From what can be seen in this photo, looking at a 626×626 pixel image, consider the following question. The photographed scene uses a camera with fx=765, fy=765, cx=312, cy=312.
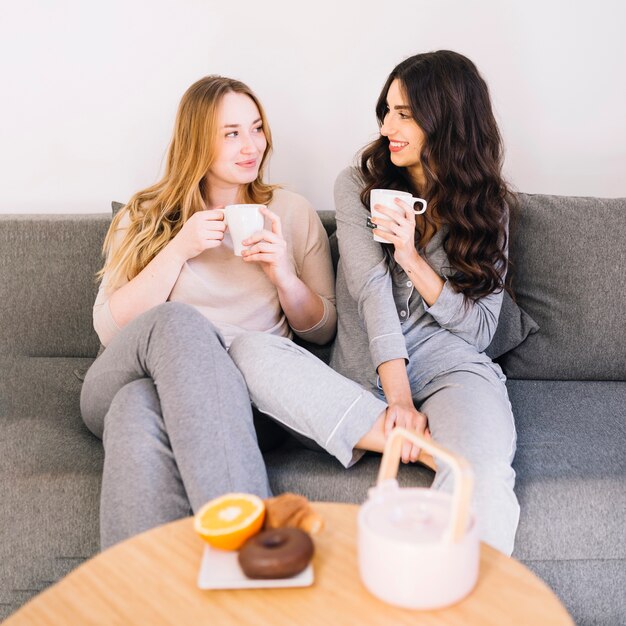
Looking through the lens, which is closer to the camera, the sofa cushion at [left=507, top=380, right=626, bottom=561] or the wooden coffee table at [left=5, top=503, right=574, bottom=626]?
the wooden coffee table at [left=5, top=503, right=574, bottom=626]

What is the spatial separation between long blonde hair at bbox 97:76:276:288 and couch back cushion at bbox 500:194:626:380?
746mm

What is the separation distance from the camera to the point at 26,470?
4.95 ft

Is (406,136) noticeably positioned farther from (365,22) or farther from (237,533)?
(237,533)

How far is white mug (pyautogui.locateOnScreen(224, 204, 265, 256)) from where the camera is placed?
64.6 inches

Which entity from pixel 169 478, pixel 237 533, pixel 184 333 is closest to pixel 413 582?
pixel 237 533

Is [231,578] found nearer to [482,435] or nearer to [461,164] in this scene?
[482,435]

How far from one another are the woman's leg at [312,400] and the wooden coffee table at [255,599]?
0.53 m

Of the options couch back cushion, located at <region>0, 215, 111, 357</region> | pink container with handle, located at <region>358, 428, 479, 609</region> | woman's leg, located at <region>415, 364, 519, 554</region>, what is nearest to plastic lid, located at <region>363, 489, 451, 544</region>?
pink container with handle, located at <region>358, 428, 479, 609</region>

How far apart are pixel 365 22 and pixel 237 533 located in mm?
1671

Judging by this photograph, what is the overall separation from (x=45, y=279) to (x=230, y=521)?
1.29 m

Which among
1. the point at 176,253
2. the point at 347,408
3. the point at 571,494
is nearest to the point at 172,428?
the point at 347,408

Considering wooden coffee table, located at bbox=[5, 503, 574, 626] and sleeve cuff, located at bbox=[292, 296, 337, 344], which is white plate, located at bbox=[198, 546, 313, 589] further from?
sleeve cuff, located at bbox=[292, 296, 337, 344]

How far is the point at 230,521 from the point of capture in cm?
92

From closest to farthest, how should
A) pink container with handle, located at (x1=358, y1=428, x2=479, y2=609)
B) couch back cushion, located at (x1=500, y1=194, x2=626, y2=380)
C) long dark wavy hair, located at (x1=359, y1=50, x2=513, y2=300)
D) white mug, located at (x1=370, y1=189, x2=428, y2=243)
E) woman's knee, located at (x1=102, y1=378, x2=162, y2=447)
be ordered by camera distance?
pink container with handle, located at (x1=358, y1=428, x2=479, y2=609)
woman's knee, located at (x1=102, y1=378, x2=162, y2=447)
white mug, located at (x1=370, y1=189, x2=428, y2=243)
long dark wavy hair, located at (x1=359, y1=50, x2=513, y2=300)
couch back cushion, located at (x1=500, y1=194, x2=626, y2=380)
